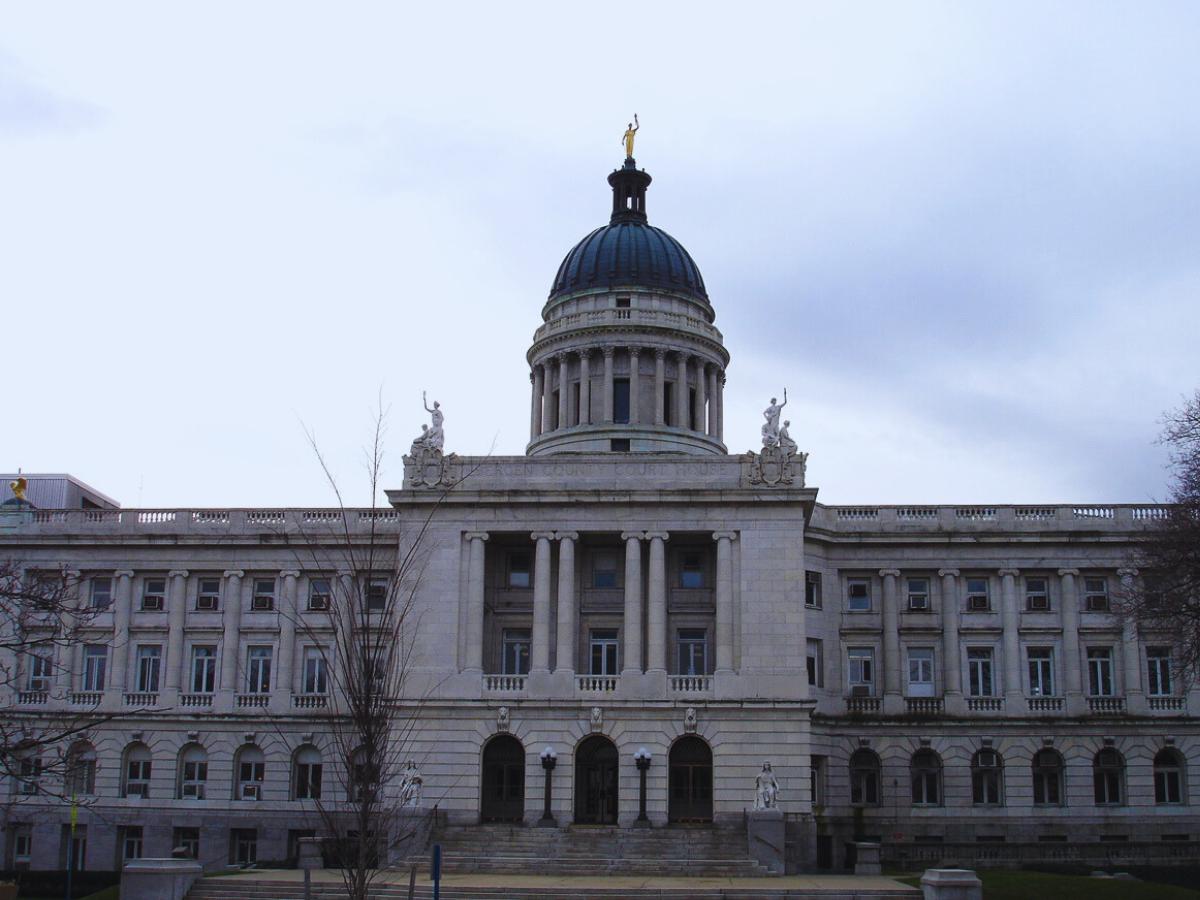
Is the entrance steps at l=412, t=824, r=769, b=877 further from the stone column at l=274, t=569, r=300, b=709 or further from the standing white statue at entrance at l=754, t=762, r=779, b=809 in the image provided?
the stone column at l=274, t=569, r=300, b=709

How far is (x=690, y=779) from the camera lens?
60.6 m

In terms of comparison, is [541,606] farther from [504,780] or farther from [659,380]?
[659,380]

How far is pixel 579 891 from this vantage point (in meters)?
46.5

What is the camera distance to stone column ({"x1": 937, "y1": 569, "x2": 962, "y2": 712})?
68.4 meters

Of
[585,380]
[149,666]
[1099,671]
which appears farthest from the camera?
[585,380]

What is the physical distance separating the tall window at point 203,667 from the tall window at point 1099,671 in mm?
42718

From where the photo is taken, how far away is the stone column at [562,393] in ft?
258

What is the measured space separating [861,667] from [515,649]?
1740cm

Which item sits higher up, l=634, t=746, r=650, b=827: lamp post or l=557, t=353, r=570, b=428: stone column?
l=557, t=353, r=570, b=428: stone column

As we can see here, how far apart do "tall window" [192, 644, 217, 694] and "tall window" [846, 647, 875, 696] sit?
31332 mm

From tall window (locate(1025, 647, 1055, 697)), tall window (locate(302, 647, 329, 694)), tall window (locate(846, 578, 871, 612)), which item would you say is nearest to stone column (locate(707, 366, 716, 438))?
tall window (locate(846, 578, 871, 612))

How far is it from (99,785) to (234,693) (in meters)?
7.74

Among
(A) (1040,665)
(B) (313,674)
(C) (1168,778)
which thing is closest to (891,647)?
(A) (1040,665)

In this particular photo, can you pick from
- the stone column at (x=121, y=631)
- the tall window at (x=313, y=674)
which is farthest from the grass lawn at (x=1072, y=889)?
the stone column at (x=121, y=631)
